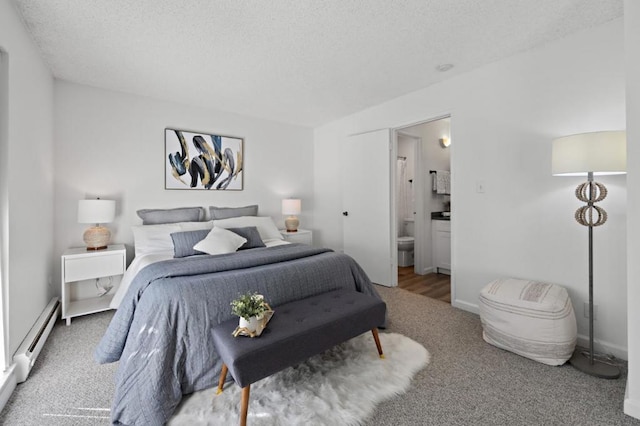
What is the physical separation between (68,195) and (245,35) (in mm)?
2538

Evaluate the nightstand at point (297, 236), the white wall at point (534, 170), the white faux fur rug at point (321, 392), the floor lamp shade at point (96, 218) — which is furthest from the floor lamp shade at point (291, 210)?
the white faux fur rug at point (321, 392)

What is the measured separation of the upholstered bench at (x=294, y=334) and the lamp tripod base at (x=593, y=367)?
51.7 inches

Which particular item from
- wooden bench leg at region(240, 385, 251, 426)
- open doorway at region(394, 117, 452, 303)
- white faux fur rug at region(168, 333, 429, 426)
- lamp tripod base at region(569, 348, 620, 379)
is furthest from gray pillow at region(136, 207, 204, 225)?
lamp tripod base at region(569, 348, 620, 379)

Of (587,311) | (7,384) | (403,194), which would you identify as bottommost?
(7,384)

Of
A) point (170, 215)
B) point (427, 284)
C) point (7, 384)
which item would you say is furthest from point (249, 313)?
point (427, 284)

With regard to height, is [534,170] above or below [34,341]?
above

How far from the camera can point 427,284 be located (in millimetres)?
3920

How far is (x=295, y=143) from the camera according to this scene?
188 inches

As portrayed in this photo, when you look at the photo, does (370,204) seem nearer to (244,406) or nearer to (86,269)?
(244,406)

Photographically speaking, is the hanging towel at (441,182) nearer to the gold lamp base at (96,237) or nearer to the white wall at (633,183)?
the white wall at (633,183)

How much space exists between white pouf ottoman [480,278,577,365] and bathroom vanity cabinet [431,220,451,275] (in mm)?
2091

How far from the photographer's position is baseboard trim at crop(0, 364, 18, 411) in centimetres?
160

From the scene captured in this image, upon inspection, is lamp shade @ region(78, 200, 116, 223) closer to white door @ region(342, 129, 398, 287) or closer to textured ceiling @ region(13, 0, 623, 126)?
textured ceiling @ region(13, 0, 623, 126)

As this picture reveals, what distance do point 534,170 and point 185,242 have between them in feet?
10.8
